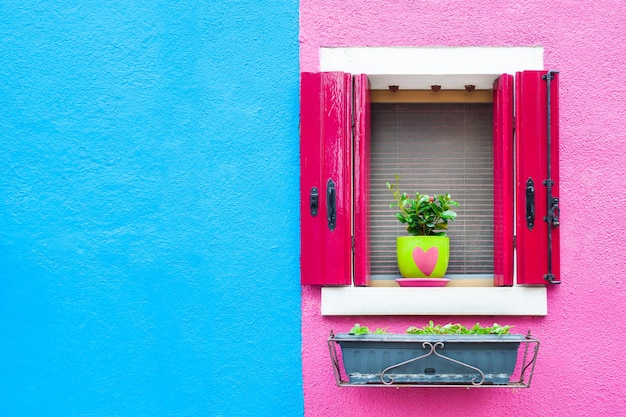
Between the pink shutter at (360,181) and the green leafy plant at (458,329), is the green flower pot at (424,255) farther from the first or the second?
the green leafy plant at (458,329)

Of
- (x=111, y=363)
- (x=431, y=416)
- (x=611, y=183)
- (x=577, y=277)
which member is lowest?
(x=431, y=416)

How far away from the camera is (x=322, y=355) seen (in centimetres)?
365

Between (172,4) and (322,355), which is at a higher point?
(172,4)

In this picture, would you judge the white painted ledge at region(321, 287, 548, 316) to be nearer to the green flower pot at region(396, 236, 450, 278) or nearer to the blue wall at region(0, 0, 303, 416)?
the green flower pot at region(396, 236, 450, 278)

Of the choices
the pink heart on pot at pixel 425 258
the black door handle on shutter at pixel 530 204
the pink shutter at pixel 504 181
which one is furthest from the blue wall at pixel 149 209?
the black door handle on shutter at pixel 530 204

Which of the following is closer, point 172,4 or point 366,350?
point 366,350

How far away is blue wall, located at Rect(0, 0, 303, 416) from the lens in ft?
12.0

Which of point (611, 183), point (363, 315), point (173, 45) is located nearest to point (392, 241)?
point (363, 315)

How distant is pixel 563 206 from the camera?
3672mm

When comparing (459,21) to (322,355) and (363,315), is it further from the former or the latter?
(322,355)

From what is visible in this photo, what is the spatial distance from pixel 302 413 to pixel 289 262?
27.0 inches

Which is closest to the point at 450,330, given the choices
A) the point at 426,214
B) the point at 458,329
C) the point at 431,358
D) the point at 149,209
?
the point at 458,329

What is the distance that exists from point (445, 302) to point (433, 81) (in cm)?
104

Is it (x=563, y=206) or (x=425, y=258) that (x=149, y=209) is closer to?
(x=425, y=258)
